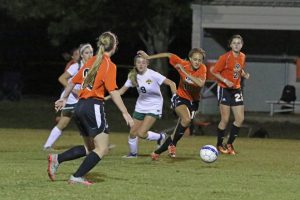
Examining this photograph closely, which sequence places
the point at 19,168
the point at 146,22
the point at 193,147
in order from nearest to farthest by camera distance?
the point at 19,168
the point at 193,147
the point at 146,22

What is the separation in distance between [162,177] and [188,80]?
296 centimetres

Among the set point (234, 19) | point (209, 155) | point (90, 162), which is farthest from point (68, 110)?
point (234, 19)

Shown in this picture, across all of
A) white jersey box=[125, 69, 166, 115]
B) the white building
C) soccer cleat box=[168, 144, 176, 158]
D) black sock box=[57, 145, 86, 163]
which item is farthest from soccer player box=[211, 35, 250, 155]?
the white building

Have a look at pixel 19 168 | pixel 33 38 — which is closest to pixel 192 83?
pixel 19 168

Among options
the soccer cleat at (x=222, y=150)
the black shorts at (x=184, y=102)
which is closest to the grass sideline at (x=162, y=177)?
the soccer cleat at (x=222, y=150)

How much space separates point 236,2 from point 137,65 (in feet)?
51.6

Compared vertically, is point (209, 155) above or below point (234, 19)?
below

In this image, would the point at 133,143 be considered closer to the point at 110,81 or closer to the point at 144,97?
the point at 144,97

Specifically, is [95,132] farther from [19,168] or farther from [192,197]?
[19,168]

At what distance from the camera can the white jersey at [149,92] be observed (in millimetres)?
14375

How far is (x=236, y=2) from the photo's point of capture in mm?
29375

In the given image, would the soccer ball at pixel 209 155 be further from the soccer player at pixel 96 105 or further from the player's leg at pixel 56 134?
the player's leg at pixel 56 134

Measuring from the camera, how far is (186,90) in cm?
1412

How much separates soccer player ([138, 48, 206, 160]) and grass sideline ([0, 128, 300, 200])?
0.33 meters
